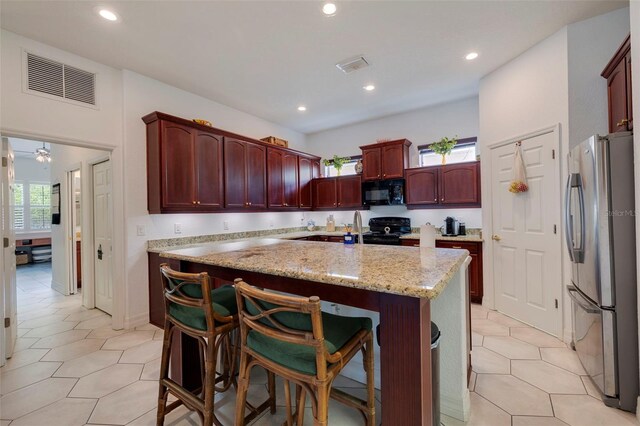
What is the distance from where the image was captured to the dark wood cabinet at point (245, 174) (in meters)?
3.92

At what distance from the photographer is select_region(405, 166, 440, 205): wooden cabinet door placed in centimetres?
431

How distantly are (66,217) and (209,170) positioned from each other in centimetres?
257

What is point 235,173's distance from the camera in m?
4.02

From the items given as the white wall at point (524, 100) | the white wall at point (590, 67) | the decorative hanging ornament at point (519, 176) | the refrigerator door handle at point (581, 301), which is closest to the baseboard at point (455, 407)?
the refrigerator door handle at point (581, 301)

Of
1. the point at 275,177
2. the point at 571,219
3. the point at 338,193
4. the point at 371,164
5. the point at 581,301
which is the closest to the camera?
the point at 581,301

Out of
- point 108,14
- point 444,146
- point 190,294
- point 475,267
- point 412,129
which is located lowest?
point 475,267

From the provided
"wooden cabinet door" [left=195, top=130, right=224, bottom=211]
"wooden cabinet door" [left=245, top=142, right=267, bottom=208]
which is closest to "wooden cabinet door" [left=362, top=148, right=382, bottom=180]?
"wooden cabinet door" [left=245, top=142, right=267, bottom=208]

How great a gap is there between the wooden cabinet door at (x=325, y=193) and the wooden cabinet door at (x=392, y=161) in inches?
43.2

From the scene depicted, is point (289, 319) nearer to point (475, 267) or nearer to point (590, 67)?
point (475, 267)

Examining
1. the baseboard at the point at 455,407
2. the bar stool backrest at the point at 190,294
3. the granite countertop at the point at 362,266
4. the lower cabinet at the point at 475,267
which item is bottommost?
the baseboard at the point at 455,407

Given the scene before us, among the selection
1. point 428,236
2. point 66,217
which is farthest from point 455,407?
point 66,217

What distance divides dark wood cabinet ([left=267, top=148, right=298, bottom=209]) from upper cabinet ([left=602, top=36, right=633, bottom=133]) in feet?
13.2

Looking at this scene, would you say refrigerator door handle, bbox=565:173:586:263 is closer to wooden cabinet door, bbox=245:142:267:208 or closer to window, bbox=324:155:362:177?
window, bbox=324:155:362:177

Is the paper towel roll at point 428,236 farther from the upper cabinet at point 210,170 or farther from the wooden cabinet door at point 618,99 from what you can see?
the upper cabinet at point 210,170
